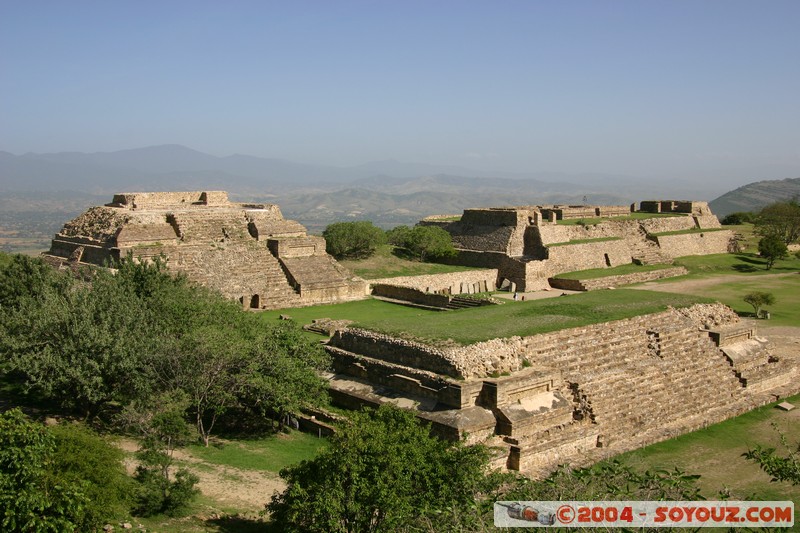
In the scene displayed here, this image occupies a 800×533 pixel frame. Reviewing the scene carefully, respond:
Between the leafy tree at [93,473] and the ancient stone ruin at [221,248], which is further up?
the ancient stone ruin at [221,248]

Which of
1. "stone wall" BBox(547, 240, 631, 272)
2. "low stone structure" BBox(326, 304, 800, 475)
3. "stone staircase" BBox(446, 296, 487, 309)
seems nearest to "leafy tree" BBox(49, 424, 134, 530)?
"low stone structure" BBox(326, 304, 800, 475)

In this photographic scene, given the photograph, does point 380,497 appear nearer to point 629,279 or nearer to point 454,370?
point 454,370

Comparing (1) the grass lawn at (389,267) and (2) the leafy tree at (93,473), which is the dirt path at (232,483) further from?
(1) the grass lawn at (389,267)

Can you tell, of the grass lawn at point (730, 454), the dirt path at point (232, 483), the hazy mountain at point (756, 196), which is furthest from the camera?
the hazy mountain at point (756, 196)

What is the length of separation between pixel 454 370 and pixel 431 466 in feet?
14.9

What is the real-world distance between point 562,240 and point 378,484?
30.3 meters

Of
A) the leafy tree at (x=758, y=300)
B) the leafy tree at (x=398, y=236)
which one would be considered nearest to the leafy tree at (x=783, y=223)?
the leafy tree at (x=758, y=300)

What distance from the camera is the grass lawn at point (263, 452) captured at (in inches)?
569

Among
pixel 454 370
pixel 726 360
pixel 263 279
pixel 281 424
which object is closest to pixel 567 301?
pixel 726 360

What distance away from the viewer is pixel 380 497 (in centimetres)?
1052

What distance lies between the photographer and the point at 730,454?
622 inches

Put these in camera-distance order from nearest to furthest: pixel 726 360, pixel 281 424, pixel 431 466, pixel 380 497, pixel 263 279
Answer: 1. pixel 380 497
2. pixel 431 466
3. pixel 281 424
4. pixel 726 360
5. pixel 263 279

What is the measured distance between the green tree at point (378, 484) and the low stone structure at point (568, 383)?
2921 mm

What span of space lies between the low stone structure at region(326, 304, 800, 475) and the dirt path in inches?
128
